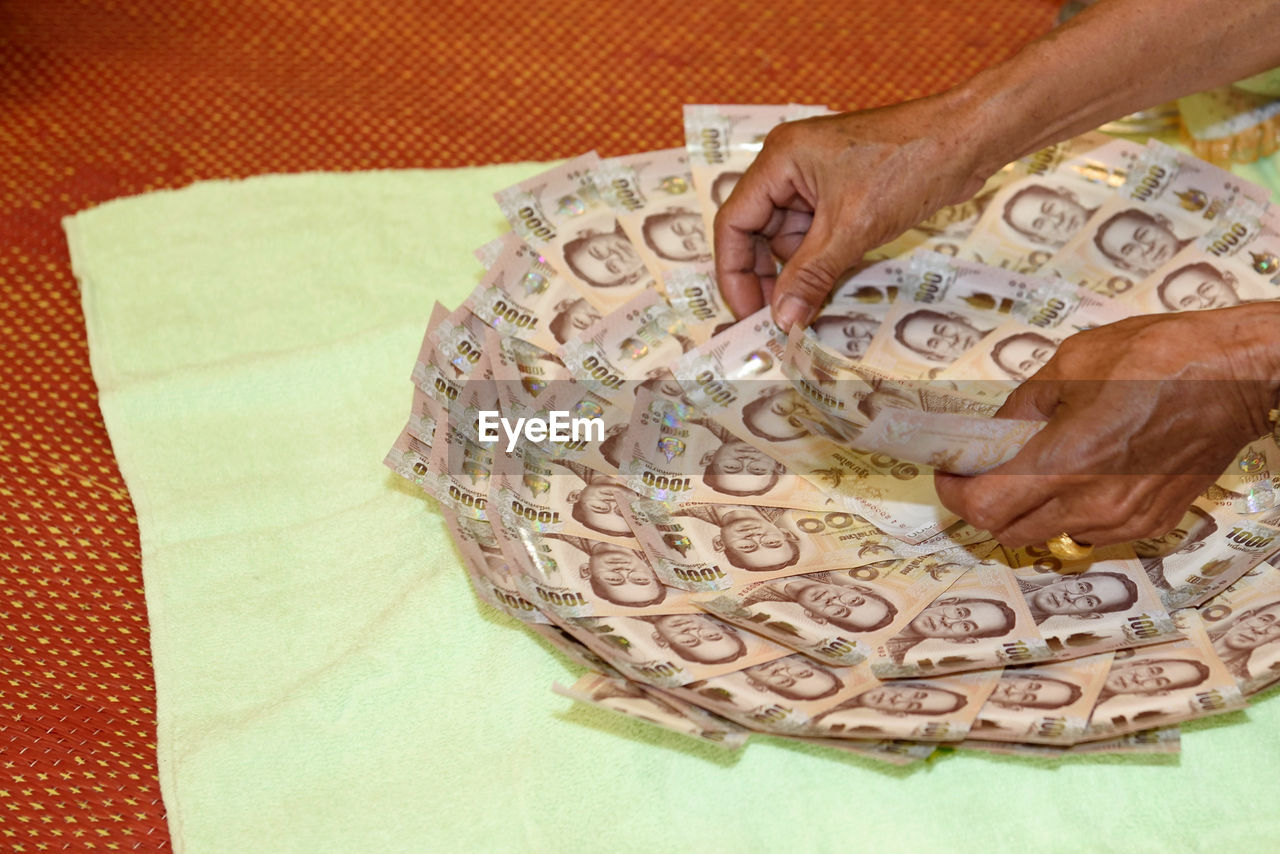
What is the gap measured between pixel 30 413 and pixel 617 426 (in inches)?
20.6

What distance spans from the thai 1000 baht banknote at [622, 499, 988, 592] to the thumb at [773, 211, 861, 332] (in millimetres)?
173

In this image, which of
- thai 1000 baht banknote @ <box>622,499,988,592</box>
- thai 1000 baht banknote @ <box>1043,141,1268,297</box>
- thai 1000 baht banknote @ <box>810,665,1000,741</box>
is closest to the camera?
thai 1000 baht banknote @ <box>810,665,1000,741</box>

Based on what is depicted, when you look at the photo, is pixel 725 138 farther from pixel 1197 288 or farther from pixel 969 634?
pixel 969 634

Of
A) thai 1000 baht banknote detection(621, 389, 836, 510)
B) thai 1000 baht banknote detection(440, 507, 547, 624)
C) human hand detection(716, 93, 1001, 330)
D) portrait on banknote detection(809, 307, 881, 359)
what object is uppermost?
human hand detection(716, 93, 1001, 330)

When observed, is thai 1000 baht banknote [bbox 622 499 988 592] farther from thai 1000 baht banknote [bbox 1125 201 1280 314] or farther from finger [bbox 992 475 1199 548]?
thai 1000 baht banknote [bbox 1125 201 1280 314]

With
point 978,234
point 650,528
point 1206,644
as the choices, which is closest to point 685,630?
point 650,528

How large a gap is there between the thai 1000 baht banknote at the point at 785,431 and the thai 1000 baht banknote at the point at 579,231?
107 mm

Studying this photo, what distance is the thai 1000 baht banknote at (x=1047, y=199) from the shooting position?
3.78ft

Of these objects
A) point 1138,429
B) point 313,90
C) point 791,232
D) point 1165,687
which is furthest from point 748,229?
point 313,90

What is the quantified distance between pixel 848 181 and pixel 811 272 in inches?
3.1

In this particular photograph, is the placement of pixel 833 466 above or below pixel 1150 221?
below

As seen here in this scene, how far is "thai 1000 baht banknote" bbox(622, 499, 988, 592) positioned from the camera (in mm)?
899

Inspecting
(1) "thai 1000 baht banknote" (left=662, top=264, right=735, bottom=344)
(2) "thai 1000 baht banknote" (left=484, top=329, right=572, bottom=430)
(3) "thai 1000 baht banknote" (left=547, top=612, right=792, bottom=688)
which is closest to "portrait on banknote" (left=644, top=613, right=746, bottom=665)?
(3) "thai 1000 baht banknote" (left=547, top=612, right=792, bottom=688)

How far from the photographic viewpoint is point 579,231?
3.68 feet
